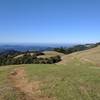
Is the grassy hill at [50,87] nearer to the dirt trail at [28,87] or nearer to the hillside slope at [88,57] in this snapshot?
the dirt trail at [28,87]

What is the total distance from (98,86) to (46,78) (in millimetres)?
5688

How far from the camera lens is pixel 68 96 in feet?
63.5

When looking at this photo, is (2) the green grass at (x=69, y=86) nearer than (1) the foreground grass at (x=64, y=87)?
No

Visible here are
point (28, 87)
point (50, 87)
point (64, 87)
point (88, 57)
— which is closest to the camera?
point (64, 87)

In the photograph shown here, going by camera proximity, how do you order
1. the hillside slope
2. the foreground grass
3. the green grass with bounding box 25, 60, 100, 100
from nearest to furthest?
1. the foreground grass
2. the green grass with bounding box 25, 60, 100, 100
3. the hillside slope

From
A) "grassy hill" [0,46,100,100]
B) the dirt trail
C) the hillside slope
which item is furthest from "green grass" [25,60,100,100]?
the hillside slope

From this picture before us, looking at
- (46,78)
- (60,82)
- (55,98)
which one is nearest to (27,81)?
(46,78)

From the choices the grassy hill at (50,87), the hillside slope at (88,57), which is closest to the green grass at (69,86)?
the grassy hill at (50,87)

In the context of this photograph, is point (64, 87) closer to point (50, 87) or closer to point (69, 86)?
point (69, 86)

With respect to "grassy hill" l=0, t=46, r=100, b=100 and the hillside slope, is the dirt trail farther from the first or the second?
the hillside slope

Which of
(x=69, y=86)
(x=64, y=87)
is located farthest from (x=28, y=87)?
(x=69, y=86)

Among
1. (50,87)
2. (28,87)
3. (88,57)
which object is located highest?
(50,87)

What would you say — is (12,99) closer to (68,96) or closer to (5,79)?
(68,96)

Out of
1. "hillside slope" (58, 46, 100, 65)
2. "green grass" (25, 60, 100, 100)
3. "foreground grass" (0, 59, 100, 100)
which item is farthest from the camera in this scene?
"hillside slope" (58, 46, 100, 65)
